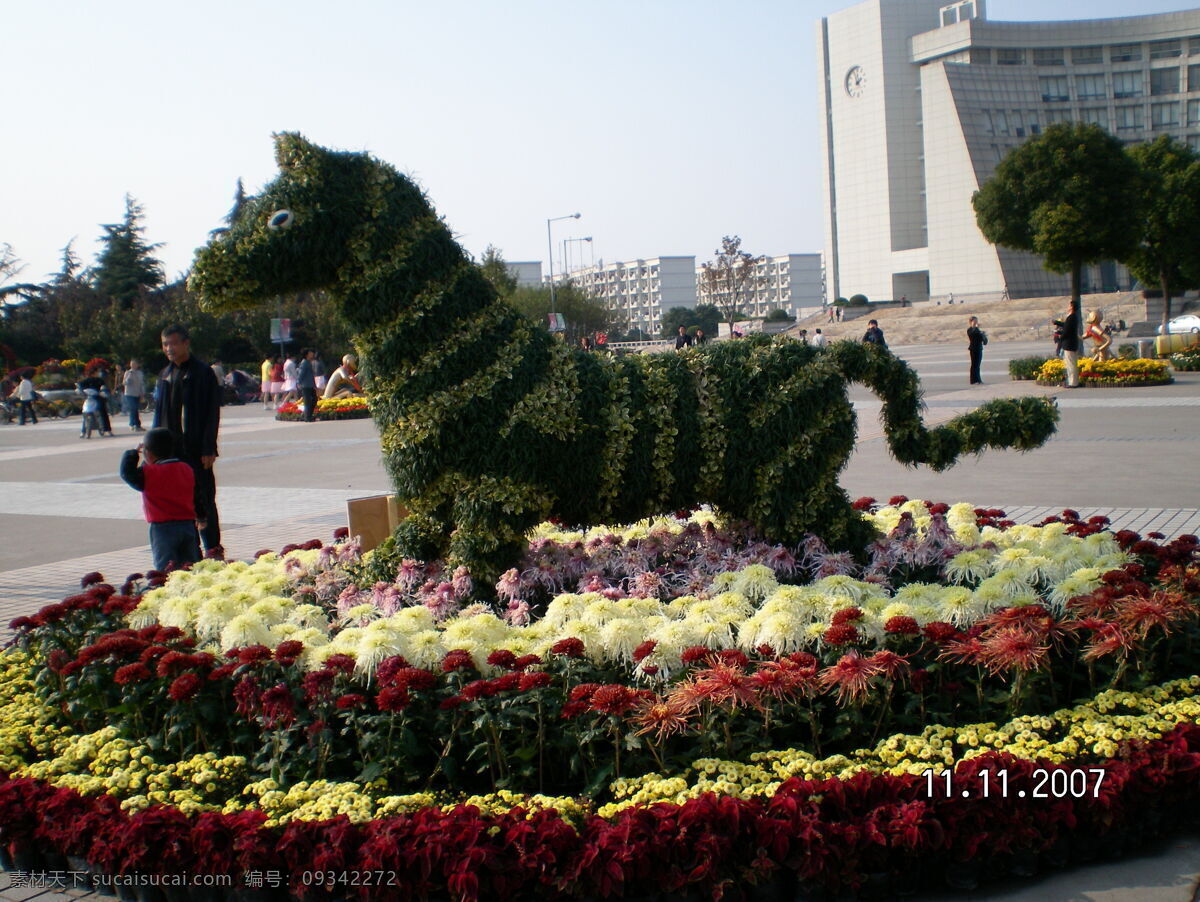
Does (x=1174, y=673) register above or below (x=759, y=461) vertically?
below

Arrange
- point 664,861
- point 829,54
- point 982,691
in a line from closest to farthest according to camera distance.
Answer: point 664,861
point 982,691
point 829,54

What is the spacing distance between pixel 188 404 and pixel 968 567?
17.7 feet

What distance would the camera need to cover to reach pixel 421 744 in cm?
386

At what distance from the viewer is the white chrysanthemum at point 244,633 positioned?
4707 millimetres

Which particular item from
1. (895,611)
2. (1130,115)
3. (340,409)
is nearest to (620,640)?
(895,611)

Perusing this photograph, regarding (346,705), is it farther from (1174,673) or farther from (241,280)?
(1174,673)

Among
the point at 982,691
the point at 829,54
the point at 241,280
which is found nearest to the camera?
the point at 982,691

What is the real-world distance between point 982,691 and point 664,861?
161 centimetres

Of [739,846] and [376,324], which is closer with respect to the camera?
[739,846]

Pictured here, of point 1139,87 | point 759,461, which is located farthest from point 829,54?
point 759,461

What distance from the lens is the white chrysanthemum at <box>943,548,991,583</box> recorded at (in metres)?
5.46

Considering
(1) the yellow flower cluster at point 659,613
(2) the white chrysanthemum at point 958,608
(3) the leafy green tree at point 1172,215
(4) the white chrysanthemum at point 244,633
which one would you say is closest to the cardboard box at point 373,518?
(1) the yellow flower cluster at point 659,613

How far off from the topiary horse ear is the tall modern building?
69.9 meters

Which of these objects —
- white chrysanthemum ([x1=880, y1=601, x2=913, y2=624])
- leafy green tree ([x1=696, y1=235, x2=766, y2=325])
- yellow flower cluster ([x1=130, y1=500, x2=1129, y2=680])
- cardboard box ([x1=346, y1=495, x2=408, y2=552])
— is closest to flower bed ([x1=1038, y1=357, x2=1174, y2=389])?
yellow flower cluster ([x1=130, y1=500, x2=1129, y2=680])
